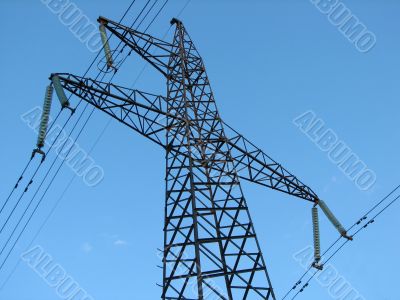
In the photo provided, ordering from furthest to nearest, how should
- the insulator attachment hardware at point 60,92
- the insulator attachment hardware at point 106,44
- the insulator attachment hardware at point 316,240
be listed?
the insulator attachment hardware at point 106,44 < the insulator attachment hardware at point 316,240 < the insulator attachment hardware at point 60,92

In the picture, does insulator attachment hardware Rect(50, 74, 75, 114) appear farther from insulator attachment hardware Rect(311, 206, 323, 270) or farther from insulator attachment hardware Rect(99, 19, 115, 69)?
insulator attachment hardware Rect(311, 206, 323, 270)

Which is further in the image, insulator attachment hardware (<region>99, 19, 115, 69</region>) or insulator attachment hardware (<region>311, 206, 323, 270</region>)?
insulator attachment hardware (<region>99, 19, 115, 69</region>)

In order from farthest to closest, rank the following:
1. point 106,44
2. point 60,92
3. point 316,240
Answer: point 106,44 → point 316,240 → point 60,92

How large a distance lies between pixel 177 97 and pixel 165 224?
523 centimetres

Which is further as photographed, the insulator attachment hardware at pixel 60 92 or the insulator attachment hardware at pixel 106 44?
the insulator attachment hardware at pixel 106 44

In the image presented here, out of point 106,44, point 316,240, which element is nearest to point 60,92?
point 106,44

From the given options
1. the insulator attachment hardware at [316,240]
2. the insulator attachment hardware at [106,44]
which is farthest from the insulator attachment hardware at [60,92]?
the insulator attachment hardware at [316,240]

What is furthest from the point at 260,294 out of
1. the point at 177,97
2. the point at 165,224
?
the point at 177,97

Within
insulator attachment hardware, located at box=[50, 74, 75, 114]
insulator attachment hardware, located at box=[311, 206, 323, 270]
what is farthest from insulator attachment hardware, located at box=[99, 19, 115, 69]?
insulator attachment hardware, located at box=[311, 206, 323, 270]

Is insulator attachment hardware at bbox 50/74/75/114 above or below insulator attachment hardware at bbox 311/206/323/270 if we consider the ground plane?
below

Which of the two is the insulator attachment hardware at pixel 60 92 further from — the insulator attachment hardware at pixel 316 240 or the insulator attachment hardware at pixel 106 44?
the insulator attachment hardware at pixel 316 240

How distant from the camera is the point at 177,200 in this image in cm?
1275

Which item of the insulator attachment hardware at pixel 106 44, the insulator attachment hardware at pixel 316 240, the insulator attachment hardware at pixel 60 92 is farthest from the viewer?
the insulator attachment hardware at pixel 106 44

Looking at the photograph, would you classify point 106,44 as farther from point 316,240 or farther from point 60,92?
point 316,240
